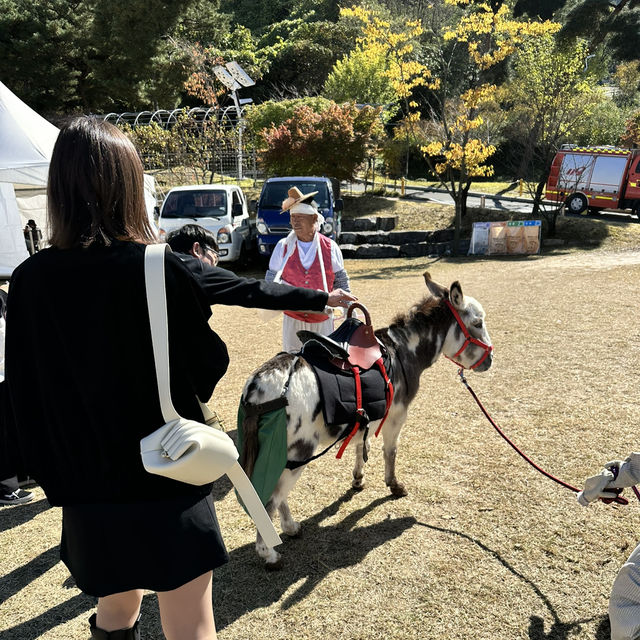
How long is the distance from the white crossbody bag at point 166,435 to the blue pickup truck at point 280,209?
11.2 m

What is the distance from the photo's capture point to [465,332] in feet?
12.8

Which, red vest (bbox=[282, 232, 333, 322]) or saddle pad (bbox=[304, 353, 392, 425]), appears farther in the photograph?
red vest (bbox=[282, 232, 333, 322])

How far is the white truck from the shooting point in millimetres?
13000

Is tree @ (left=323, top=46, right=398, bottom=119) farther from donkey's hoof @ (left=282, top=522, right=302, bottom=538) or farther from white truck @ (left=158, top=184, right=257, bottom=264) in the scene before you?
donkey's hoof @ (left=282, top=522, right=302, bottom=538)

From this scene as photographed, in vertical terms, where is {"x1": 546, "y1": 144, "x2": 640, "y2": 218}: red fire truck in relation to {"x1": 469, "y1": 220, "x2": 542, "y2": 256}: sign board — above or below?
above

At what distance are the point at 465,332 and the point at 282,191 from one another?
35.1ft

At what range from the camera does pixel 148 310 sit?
142 cm

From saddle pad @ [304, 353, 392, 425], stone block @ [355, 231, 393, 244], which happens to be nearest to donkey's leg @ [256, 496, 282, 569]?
saddle pad @ [304, 353, 392, 425]

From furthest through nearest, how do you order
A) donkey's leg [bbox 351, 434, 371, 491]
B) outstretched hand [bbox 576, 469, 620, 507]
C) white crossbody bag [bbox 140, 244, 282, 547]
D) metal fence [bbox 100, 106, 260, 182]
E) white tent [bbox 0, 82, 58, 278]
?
1. metal fence [bbox 100, 106, 260, 182]
2. white tent [bbox 0, 82, 58, 278]
3. donkey's leg [bbox 351, 434, 371, 491]
4. outstretched hand [bbox 576, 469, 620, 507]
5. white crossbody bag [bbox 140, 244, 282, 547]

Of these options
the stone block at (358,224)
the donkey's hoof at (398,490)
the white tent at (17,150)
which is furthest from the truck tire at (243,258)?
the donkey's hoof at (398,490)

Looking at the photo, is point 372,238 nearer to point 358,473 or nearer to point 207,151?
point 207,151

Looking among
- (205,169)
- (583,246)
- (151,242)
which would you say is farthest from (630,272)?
(205,169)

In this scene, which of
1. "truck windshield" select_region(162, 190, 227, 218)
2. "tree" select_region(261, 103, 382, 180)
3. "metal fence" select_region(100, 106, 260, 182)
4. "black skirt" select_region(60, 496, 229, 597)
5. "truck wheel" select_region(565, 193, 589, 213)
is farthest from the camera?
"metal fence" select_region(100, 106, 260, 182)

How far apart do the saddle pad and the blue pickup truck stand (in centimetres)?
945
